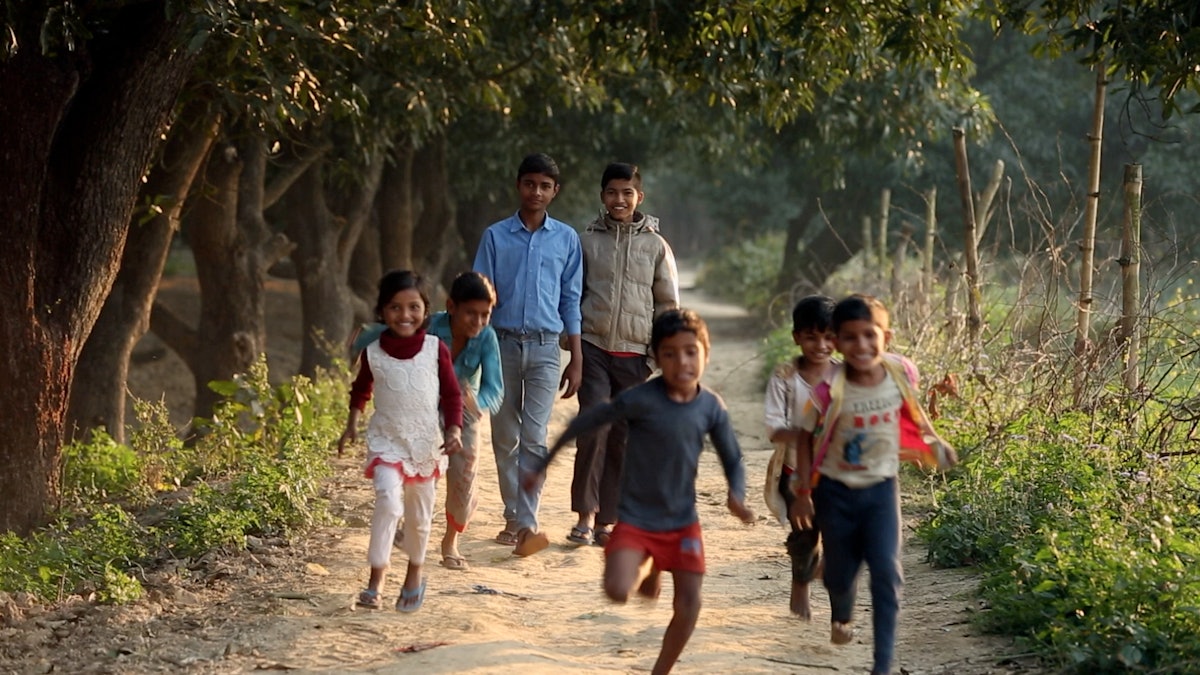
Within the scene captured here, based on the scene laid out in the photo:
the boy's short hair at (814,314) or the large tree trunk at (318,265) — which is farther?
the large tree trunk at (318,265)

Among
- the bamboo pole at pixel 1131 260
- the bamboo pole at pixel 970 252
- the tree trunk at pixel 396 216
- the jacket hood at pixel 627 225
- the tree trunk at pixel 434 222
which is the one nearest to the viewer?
the jacket hood at pixel 627 225

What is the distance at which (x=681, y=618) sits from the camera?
4.74 m

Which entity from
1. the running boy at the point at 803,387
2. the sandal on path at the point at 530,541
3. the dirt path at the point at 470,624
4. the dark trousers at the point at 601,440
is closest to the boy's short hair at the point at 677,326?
the running boy at the point at 803,387

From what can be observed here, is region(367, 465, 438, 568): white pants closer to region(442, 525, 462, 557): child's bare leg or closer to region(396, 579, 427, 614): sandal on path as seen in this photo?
region(396, 579, 427, 614): sandal on path

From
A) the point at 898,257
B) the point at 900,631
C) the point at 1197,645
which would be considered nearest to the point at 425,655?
the point at 900,631

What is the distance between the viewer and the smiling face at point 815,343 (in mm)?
5688

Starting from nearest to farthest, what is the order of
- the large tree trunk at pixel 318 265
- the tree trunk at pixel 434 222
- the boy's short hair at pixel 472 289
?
the boy's short hair at pixel 472 289
the large tree trunk at pixel 318 265
the tree trunk at pixel 434 222

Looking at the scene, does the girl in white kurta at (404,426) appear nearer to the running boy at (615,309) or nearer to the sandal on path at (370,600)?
the sandal on path at (370,600)

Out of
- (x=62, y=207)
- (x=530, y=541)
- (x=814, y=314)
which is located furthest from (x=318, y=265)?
(x=814, y=314)

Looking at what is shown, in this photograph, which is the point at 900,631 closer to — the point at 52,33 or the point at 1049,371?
the point at 1049,371

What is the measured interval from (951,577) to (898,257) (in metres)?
9.48

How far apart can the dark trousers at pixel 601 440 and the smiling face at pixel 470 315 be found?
95 centimetres

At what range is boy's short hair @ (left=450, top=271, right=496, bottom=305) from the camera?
6301 millimetres

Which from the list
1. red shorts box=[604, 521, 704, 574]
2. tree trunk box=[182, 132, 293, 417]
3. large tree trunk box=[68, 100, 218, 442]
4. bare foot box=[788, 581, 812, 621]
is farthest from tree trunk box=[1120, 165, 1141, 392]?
tree trunk box=[182, 132, 293, 417]
